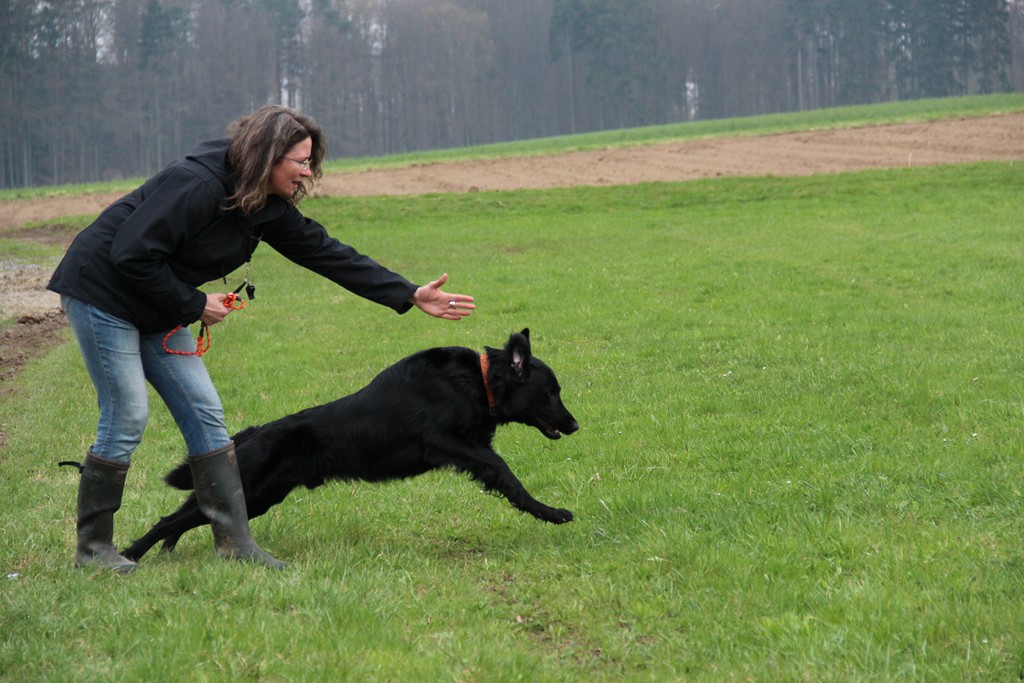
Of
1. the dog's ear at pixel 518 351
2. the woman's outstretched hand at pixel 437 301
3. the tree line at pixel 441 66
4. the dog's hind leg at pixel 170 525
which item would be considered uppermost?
the tree line at pixel 441 66

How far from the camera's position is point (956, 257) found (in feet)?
52.8

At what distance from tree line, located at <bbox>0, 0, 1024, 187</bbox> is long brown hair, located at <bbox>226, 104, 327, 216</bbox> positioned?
87.1 metres


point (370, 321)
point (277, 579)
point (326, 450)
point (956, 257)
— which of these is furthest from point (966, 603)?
point (956, 257)

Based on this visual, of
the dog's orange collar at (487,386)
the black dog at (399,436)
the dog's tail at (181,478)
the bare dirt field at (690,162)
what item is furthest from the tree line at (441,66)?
the dog's orange collar at (487,386)

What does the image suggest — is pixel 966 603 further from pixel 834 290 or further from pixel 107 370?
pixel 834 290

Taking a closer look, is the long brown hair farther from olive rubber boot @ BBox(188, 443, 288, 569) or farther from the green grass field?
the green grass field

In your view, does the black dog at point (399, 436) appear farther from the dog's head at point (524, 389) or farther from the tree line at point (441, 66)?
the tree line at point (441, 66)

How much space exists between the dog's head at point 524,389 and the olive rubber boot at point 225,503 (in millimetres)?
1513

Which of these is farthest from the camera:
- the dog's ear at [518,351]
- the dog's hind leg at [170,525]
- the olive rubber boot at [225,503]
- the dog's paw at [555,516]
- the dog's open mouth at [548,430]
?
the dog's open mouth at [548,430]

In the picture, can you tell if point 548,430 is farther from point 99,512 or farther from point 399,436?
point 99,512

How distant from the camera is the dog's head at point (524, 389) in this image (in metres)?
5.84

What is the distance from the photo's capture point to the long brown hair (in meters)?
4.71

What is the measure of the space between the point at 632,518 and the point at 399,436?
4.51ft

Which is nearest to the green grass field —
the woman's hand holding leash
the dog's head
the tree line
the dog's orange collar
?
the dog's head
